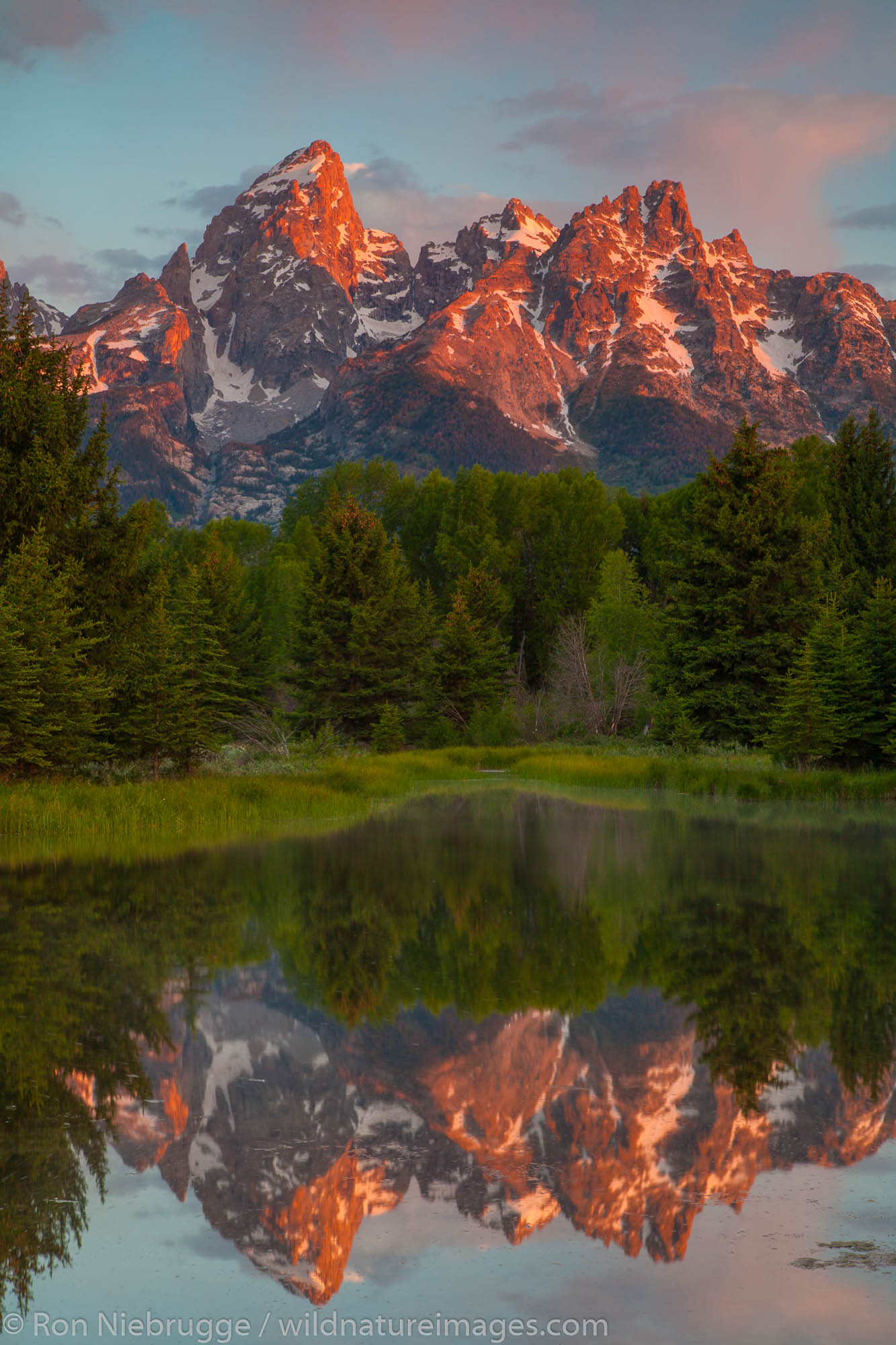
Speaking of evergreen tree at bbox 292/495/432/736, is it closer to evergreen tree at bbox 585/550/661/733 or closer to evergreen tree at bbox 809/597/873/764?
evergreen tree at bbox 585/550/661/733

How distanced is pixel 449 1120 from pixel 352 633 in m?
43.9

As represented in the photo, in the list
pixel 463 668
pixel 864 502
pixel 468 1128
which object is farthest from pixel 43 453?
pixel 864 502

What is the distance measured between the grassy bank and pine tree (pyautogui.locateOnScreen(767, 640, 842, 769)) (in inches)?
38.5

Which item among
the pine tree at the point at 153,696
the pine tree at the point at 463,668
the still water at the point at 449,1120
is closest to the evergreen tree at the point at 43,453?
the pine tree at the point at 153,696

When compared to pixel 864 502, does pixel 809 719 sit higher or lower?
lower

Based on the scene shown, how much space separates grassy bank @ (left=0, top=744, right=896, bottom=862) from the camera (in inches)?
763

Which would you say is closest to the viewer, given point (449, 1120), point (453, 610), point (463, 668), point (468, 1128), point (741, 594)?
point (468, 1128)

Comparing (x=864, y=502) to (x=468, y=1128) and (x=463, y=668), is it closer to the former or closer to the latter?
(x=463, y=668)

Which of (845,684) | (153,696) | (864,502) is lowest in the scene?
(153,696)

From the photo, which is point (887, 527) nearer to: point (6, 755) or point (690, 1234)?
point (6, 755)

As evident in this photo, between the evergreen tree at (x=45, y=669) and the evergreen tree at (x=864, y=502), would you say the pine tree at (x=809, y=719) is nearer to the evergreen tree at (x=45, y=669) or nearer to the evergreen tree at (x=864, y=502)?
the evergreen tree at (x=864, y=502)

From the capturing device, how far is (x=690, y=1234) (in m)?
4.60

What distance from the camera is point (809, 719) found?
30703 mm

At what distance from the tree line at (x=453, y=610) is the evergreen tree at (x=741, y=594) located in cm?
10
